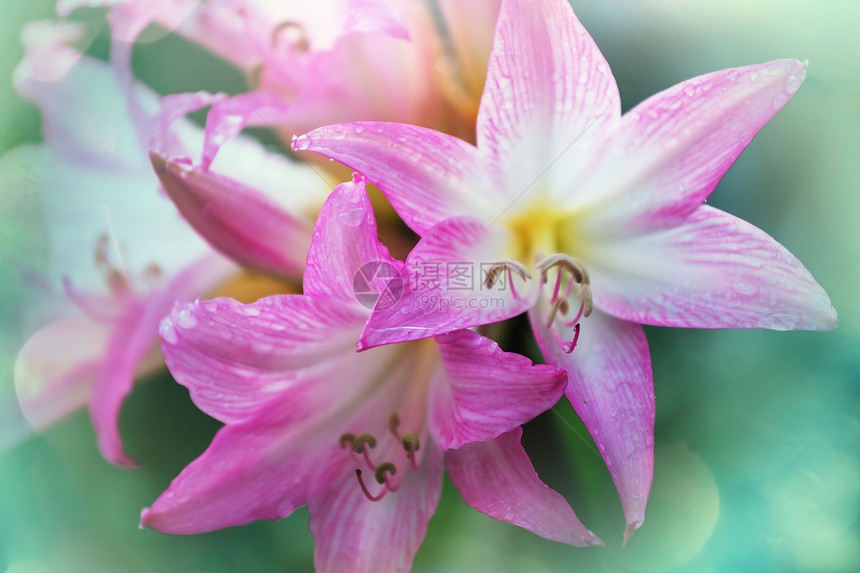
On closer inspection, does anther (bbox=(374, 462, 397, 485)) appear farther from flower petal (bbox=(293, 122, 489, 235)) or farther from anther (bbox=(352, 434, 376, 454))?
flower petal (bbox=(293, 122, 489, 235))

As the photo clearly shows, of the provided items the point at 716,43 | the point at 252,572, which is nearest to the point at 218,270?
the point at 252,572

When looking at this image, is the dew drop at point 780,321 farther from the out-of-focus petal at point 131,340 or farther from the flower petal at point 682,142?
the out-of-focus petal at point 131,340

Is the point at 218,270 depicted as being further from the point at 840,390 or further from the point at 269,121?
the point at 840,390

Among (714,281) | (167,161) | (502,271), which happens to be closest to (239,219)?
(167,161)

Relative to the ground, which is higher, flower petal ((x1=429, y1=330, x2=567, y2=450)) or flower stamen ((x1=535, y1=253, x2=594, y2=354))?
flower stamen ((x1=535, y1=253, x2=594, y2=354))

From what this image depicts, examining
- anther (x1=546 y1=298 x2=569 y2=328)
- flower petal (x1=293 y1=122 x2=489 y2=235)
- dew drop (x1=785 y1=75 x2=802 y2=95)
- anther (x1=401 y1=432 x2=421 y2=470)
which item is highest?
dew drop (x1=785 y1=75 x2=802 y2=95)

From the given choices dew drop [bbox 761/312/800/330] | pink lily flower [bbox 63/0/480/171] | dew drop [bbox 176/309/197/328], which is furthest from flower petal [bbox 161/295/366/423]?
dew drop [bbox 761/312/800/330]
